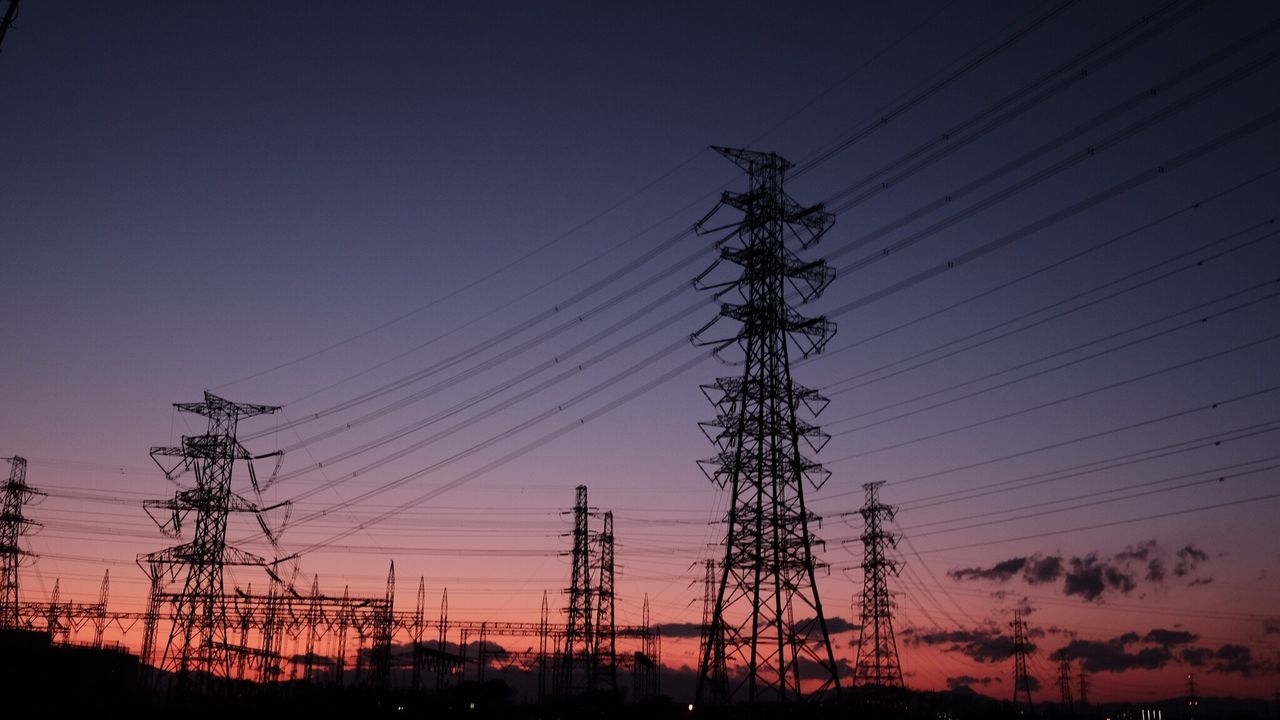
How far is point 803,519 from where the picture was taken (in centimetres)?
3075

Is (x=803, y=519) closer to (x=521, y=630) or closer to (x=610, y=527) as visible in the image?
(x=610, y=527)

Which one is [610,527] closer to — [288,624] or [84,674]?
[288,624]

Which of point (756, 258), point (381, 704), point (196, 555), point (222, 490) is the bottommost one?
point (381, 704)

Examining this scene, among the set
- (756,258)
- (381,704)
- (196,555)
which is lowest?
(381,704)

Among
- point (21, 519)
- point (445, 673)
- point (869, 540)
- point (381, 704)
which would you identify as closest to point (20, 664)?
point (21, 519)

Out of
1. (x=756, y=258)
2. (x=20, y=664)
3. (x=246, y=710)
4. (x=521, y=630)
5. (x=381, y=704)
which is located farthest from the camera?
(x=521, y=630)

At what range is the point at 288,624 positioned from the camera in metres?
66.3

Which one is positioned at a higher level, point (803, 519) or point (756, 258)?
point (756, 258)

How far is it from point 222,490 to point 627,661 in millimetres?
34810

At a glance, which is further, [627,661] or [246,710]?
[627,661]

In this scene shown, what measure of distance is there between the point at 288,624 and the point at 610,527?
22405 millimetres

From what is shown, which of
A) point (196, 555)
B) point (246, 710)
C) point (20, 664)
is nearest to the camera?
point (246, 710)

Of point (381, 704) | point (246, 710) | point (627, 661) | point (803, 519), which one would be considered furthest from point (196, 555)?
point (627, 661)

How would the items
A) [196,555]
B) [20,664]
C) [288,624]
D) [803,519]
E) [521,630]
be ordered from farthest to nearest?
[521,630]
[288,624]
[20,664]
[196,555]
[803,519]
